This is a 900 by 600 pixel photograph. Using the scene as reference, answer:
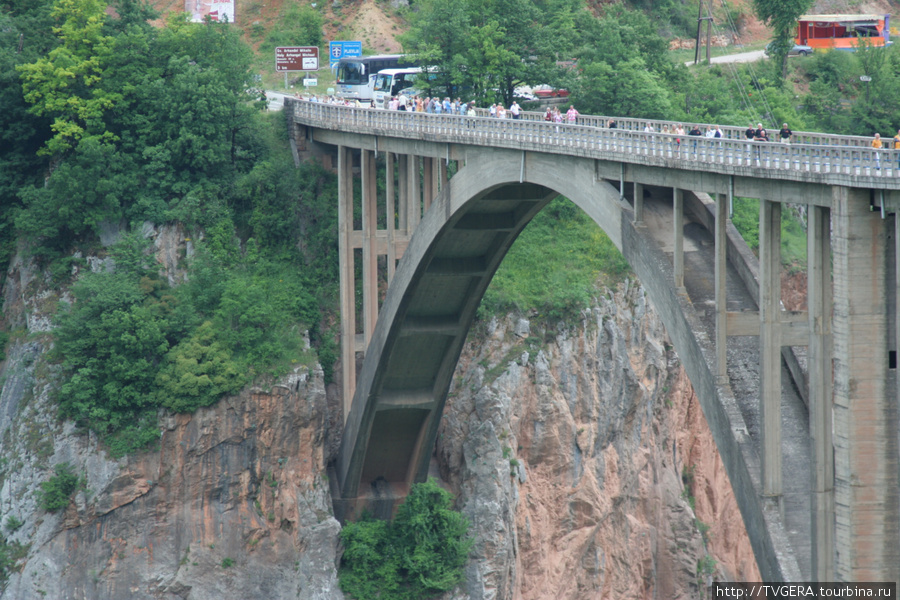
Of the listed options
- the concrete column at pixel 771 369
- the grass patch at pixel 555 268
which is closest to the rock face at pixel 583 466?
the grass patch at pixel 555 268

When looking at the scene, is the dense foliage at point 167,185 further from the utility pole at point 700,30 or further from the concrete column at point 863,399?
the utility pole at point 700,30

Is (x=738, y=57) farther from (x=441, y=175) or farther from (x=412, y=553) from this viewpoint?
→ (x=412, y=553)

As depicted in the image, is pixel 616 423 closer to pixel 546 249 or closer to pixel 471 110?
pixel 546 249

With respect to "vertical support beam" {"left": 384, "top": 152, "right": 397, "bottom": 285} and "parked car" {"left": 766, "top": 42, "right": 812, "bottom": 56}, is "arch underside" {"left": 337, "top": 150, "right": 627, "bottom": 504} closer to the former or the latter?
"vertical support beam" {"left": 384, "top": 152, "right": 397, "bottom": 285}

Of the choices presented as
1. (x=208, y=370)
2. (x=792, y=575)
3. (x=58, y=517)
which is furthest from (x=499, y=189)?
(x=58, y=517)

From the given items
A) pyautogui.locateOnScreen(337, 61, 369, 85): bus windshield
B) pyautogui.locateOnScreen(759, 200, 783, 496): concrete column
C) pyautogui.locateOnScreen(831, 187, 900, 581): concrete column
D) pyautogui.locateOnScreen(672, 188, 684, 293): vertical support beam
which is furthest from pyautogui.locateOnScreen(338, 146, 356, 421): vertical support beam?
pyautogui.locateOnScreen(831, 187, 900, 581): concrete column

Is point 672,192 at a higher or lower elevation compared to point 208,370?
higher
